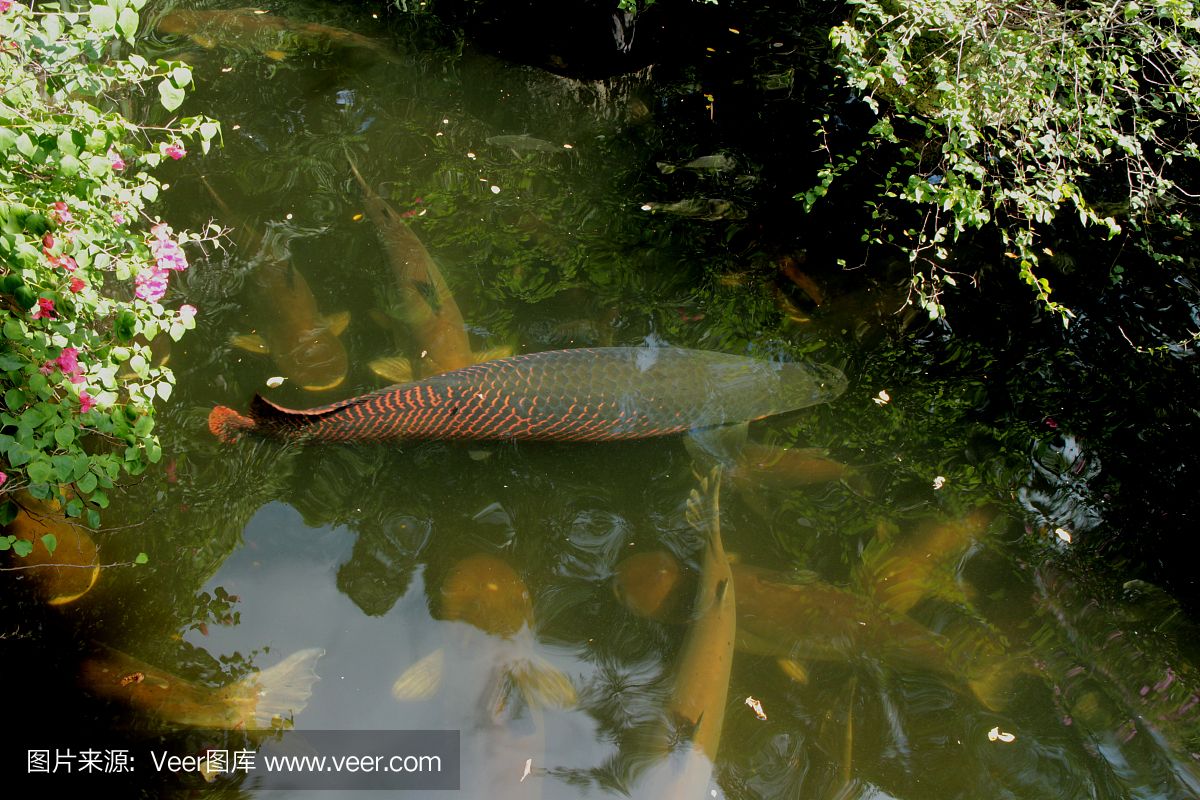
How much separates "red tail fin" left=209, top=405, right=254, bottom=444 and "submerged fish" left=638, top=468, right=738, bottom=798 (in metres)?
2.26

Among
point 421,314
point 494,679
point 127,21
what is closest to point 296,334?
point 421,314

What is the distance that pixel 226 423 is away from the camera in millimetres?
3738

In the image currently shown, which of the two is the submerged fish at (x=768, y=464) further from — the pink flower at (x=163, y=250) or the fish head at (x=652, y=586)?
the pink flower at (x=163, y=250)

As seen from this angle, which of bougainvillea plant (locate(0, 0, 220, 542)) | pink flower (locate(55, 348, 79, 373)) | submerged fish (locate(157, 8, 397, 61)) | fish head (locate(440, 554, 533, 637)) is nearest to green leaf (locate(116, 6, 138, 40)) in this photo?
bougainvillea plant (locate(0, 0, 220, 542))

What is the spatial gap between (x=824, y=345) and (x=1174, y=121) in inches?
135

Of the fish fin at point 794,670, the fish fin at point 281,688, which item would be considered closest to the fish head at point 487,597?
the fish fin at point 281,688

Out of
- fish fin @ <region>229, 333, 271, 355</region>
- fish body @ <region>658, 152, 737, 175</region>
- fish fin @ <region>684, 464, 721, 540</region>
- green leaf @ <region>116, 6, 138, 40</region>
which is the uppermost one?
green leaf @ <region>116, 6, 138, 40</region>

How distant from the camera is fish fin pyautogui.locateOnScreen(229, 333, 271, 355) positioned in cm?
425

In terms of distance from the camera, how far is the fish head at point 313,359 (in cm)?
417

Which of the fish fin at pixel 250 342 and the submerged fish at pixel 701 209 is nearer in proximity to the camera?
the fish fin at pixel 250 342

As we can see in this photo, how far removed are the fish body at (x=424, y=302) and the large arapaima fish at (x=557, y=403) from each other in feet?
1.23

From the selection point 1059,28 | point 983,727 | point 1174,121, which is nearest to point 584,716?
point 983,727

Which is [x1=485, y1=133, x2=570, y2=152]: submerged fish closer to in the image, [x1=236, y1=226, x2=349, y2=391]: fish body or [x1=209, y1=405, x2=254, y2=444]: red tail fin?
[x1=236, y1=226, x2=349, y2=391]: fish body

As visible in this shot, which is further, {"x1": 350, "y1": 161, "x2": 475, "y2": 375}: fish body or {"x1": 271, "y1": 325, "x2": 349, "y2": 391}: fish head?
{"x1": 350, "y1": 161, "x2": 475, "y2": 375}: fish body
